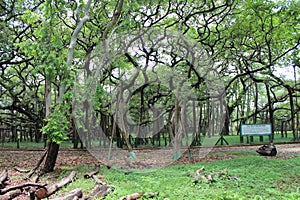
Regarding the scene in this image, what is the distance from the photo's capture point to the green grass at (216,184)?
4.89 m

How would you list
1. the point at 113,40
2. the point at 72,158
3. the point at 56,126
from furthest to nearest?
1. the point at 72,158
2. the point at 113,40
3. the point at 56,126

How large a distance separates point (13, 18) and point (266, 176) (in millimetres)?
11453

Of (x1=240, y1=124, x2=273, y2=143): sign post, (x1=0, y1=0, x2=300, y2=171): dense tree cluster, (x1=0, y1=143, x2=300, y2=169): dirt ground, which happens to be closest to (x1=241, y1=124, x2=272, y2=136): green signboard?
(x1=240, y1=124, x2=273, y2=143): sign post

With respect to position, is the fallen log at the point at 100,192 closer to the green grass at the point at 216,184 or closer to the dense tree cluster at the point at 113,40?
the green grass at the point at 216,184

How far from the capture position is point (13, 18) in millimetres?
11953

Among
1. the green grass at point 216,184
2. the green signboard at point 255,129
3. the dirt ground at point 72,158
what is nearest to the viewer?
the green grass at point 216,184

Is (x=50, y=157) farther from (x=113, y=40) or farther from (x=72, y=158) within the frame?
(x=113, y=40)

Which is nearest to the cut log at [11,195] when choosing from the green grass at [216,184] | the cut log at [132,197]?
the green grass at [216,184]

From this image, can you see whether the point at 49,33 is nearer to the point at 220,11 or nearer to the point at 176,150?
the point at 176,150

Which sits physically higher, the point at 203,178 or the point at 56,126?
the point at 56,126

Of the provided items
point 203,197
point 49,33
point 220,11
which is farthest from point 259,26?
point 203,197

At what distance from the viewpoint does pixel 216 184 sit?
576 cm

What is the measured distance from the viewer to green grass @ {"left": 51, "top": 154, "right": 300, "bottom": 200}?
489cm

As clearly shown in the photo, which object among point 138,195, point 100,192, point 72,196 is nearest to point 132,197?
point 138,195
